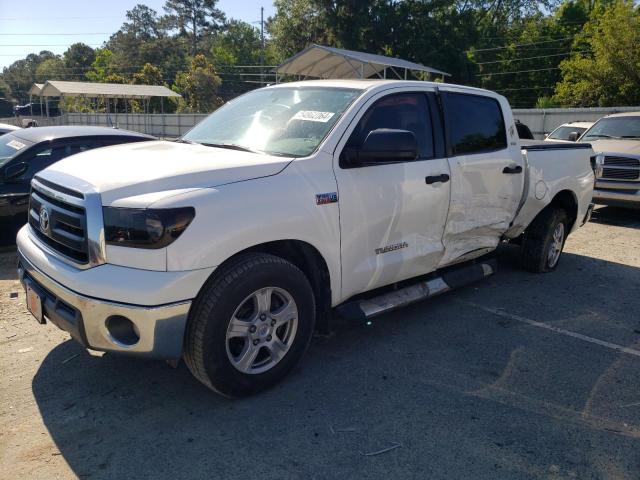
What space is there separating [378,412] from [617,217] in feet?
29.9

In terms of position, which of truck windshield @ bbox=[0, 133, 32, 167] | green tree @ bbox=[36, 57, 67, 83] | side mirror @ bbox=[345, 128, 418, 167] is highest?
green tree @ bbox=[36, 57, 67, 83]

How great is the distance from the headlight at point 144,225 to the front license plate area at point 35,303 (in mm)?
764

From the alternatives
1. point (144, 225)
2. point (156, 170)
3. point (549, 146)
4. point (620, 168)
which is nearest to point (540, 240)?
point (549, 146)

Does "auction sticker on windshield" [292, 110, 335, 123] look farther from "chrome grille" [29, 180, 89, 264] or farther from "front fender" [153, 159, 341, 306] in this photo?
"chrome grille" [29, 180, 89, 264]

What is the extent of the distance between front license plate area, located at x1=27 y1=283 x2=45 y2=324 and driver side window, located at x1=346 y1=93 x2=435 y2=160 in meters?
2.19

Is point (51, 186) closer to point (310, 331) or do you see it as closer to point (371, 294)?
point (310, 331)

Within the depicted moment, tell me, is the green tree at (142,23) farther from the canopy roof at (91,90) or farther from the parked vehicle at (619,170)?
the parked vehicle at (619,170)

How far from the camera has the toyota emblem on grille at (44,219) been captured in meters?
3.31

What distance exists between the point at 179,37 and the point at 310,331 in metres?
89.6

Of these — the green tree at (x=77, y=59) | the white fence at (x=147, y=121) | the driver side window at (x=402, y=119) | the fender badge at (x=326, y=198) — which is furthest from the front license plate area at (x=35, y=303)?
the green tree at (x=77, y=59)

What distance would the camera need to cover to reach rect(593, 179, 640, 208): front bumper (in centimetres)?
948

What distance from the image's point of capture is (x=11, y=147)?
637 cm

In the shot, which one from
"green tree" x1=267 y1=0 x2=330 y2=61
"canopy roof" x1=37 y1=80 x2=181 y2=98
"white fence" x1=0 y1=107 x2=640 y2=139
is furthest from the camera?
"green tree" x1=267 y1=0 x2=330 y2=61

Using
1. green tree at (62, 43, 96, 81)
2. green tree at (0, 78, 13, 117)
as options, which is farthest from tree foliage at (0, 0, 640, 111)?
green tree at (0, 78, 13, 117)
